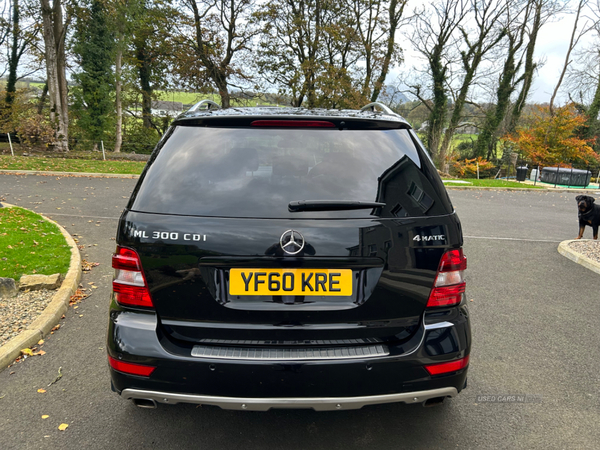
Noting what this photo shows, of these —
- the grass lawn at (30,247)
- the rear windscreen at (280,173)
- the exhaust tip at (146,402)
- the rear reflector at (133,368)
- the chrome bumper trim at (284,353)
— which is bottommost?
the grass lawn at (30,247)

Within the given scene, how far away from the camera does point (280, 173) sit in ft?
6.57

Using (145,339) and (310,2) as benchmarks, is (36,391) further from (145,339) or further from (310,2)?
(310,2)

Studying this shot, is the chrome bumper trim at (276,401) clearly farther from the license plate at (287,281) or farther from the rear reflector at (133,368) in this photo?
the license plate at (287,281)

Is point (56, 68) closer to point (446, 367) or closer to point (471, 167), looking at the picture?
point (446, 367)

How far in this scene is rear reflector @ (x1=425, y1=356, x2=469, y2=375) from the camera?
1.92 m

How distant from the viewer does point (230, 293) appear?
1867mm

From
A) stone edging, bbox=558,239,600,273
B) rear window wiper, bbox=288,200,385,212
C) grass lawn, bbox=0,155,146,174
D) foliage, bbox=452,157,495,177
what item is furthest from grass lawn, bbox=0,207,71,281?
foliage, bbox=452,157,495,177

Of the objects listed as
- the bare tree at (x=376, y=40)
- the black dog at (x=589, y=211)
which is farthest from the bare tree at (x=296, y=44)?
the black dog at (x=589, y=211)

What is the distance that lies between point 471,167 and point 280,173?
3098 cm

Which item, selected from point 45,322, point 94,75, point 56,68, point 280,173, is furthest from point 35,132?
point 280,173

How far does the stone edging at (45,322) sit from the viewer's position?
3137 millimetres

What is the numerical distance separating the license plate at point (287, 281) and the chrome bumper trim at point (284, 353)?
273 millimetres

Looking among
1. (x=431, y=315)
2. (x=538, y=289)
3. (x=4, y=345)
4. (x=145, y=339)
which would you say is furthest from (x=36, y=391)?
(x=538, y=289)

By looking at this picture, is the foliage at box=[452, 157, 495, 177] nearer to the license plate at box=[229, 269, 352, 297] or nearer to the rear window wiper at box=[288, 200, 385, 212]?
the rear window wiper at box=[288, 200, 385, 212]
